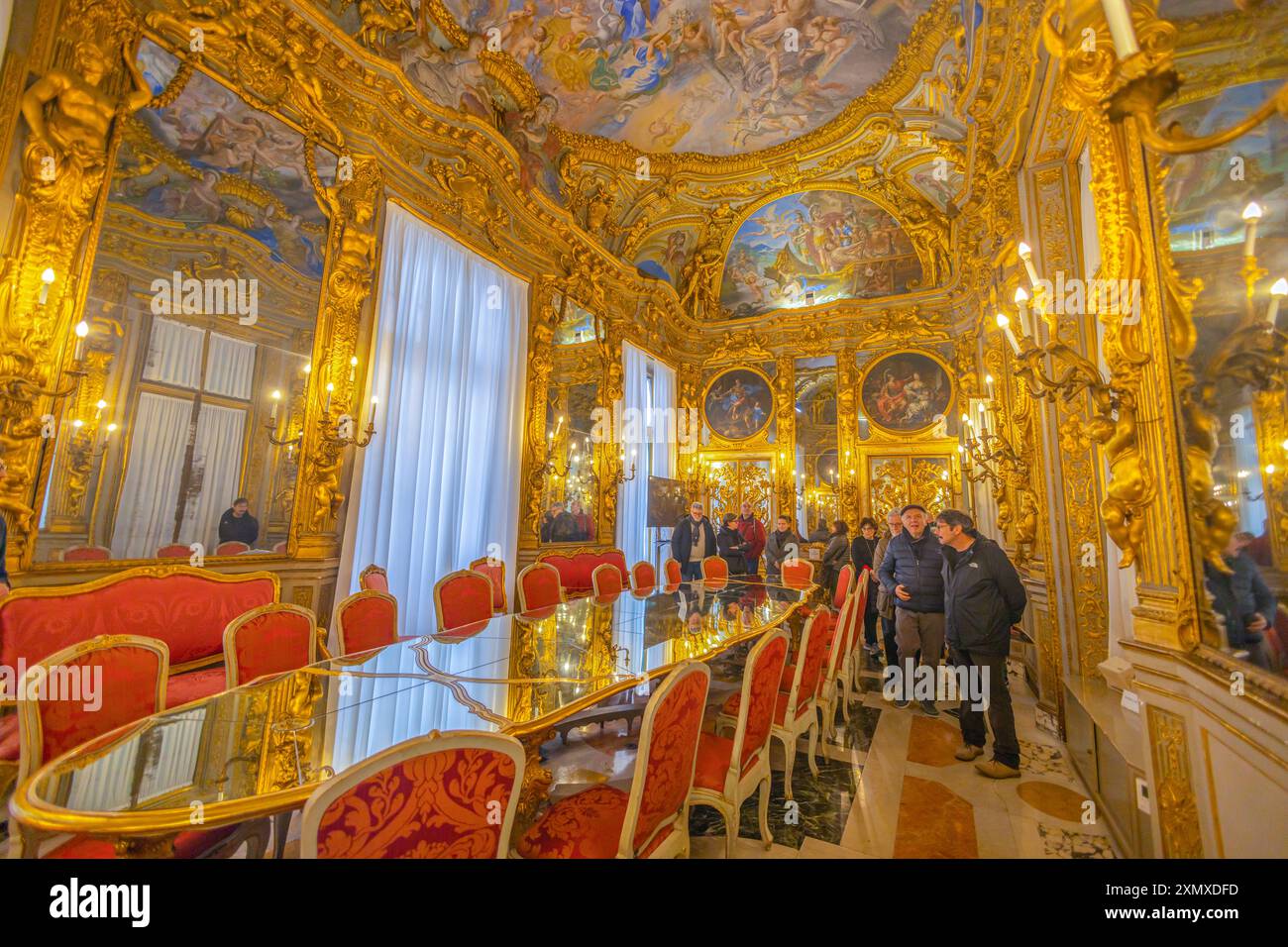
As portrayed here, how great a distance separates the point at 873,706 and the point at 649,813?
147 inches

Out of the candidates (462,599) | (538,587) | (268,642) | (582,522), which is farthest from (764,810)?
(582,522)

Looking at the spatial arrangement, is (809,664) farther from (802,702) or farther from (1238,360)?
(1238,360)

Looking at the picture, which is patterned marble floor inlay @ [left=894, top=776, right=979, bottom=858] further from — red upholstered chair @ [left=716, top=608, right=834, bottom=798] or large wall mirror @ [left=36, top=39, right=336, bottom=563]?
large wall mirror @ [left=36, top=39, right=336, bottom=563]

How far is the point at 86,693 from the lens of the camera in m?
1.85

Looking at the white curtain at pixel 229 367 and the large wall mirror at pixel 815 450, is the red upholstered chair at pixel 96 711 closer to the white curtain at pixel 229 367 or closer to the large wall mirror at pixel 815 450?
the white curtain at pixel 229 367

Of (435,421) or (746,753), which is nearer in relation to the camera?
(746,753)

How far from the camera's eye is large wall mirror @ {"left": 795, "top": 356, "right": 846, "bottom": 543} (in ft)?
34.2

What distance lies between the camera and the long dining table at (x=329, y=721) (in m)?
1.27

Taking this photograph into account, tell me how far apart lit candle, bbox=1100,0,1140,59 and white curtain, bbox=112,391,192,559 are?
4927 millimetres

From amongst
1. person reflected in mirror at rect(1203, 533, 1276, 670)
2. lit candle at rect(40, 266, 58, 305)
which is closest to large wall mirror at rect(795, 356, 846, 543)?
person reflected in mirror at rect(1203, 533, 1276, 670)

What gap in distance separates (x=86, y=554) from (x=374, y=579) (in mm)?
1860

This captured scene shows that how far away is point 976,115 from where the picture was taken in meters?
4.96
